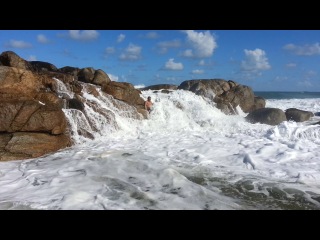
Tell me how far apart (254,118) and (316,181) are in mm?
9444

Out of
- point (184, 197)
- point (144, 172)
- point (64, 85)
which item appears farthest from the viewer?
point (64, 85)

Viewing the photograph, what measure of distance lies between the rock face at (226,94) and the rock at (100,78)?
6.19 meters

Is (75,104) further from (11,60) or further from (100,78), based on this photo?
(100,78)

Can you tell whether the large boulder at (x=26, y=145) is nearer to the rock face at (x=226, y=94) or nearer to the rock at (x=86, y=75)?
the rock at (x=86, y=75)

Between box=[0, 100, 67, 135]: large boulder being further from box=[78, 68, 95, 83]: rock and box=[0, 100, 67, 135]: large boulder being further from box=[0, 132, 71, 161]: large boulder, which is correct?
box=[78, 68, 95, 83]: rock

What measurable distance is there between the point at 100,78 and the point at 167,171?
7643 mm

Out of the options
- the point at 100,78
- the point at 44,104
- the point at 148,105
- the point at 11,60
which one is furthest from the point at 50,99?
the point at 148,105

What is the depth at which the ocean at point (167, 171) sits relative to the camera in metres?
4.60

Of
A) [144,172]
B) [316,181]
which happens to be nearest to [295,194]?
[316,181]
